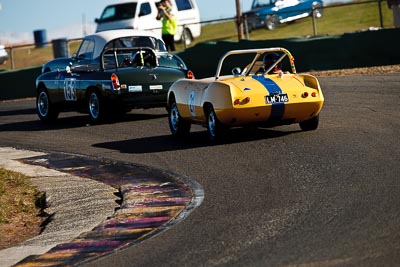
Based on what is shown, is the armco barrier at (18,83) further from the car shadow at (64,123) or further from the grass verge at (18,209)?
the grass verge at (18,209)

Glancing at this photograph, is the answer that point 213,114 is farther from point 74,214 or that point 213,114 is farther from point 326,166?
point 74,214

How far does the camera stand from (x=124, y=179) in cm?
1173

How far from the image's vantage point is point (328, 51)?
22.7 meters

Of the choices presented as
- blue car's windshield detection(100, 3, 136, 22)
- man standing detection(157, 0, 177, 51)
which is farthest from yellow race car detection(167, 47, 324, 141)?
blue car's windshield detection(100, 3, 136, 22)

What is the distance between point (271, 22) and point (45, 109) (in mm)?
18042

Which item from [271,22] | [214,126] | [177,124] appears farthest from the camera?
[271,22]

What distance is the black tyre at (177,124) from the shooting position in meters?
14.6

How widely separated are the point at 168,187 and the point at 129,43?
975cm

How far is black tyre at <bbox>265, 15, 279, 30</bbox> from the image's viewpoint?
36.0 metres

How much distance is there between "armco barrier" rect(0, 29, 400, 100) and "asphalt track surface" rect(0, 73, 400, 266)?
3613 mm

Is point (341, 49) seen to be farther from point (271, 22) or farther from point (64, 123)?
point (271, 22)

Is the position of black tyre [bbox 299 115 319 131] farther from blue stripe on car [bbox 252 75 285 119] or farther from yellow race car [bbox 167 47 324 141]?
blue stripe on car [bbox 252 75 285 119]

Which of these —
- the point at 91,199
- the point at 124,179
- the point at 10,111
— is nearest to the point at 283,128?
the point at 124,179

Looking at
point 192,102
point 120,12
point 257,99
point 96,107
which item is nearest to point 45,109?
point 96,107
